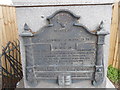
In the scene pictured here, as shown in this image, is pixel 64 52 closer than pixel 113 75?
Yes

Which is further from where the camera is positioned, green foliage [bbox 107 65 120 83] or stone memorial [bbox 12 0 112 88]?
green foliage [bbox 107 65 120 83]

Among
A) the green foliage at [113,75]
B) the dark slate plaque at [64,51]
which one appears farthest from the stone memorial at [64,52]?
the green foliage at [113,75]

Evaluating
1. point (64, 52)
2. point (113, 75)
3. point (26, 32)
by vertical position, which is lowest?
point (113, 75)

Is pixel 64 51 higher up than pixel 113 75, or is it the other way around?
pixel 64 51

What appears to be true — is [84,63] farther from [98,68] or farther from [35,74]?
[35,74]

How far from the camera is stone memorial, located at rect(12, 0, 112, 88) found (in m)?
1.48

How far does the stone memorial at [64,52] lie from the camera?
148 cm

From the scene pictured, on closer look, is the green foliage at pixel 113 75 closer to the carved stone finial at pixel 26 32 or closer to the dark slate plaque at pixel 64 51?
the dark slate plaque at pixel 64 51

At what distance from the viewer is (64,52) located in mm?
1598

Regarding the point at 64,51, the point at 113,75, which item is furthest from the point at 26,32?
the point at 113,75

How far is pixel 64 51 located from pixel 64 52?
0.01 meters

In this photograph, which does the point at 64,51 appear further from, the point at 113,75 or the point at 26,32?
the point at 113,75

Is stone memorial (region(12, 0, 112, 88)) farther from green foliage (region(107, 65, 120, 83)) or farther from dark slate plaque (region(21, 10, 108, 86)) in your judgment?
green foliage (region(107, 65, 120, 83))

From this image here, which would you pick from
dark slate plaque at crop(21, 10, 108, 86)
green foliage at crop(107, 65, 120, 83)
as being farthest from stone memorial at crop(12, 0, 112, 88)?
green foliage at crop(107, 65, 120, 83)
